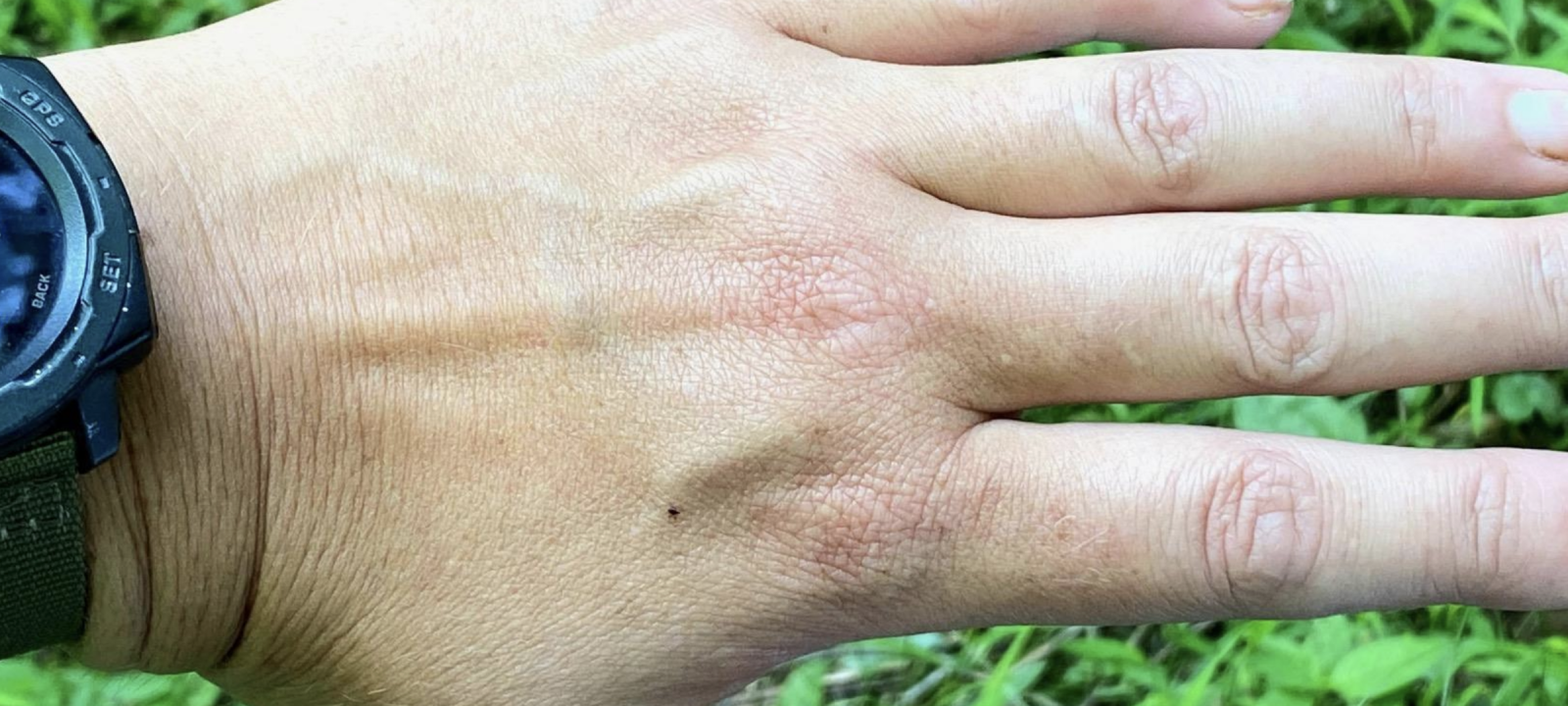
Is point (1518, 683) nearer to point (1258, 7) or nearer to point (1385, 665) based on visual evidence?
point (1385, 665)

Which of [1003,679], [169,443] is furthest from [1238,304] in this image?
[169,443]

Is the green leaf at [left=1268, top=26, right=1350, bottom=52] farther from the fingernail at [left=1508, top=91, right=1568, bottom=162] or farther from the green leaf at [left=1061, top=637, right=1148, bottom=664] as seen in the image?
the green leaf at [left=1061, top=637, right=1148, bottom=664]

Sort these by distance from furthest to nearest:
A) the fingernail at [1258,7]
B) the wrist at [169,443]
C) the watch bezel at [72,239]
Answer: the fingernail at [1258,7] < the wrist at [169,443] < the watch bezel at [72,239]

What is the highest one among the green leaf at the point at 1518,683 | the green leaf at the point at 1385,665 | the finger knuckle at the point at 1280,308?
the finger knuckle at the point at 1280,308

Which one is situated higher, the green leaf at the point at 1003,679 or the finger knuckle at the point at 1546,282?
the finger knuckle at the point at 1546,282

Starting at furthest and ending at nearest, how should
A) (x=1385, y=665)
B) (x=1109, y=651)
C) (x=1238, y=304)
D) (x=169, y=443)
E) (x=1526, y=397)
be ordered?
1. (x=1526, y=397)
2. (x=1109, y=651)
3. (x=1385, y=665)
4. (x=1238, y=304)
5. (x=169, y=443)

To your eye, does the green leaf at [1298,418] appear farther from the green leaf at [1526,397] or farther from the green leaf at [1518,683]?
the green leaf at [1518,683]

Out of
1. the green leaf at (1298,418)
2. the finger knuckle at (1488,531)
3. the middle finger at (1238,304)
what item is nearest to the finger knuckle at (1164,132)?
the middle finger at (1238,304)
